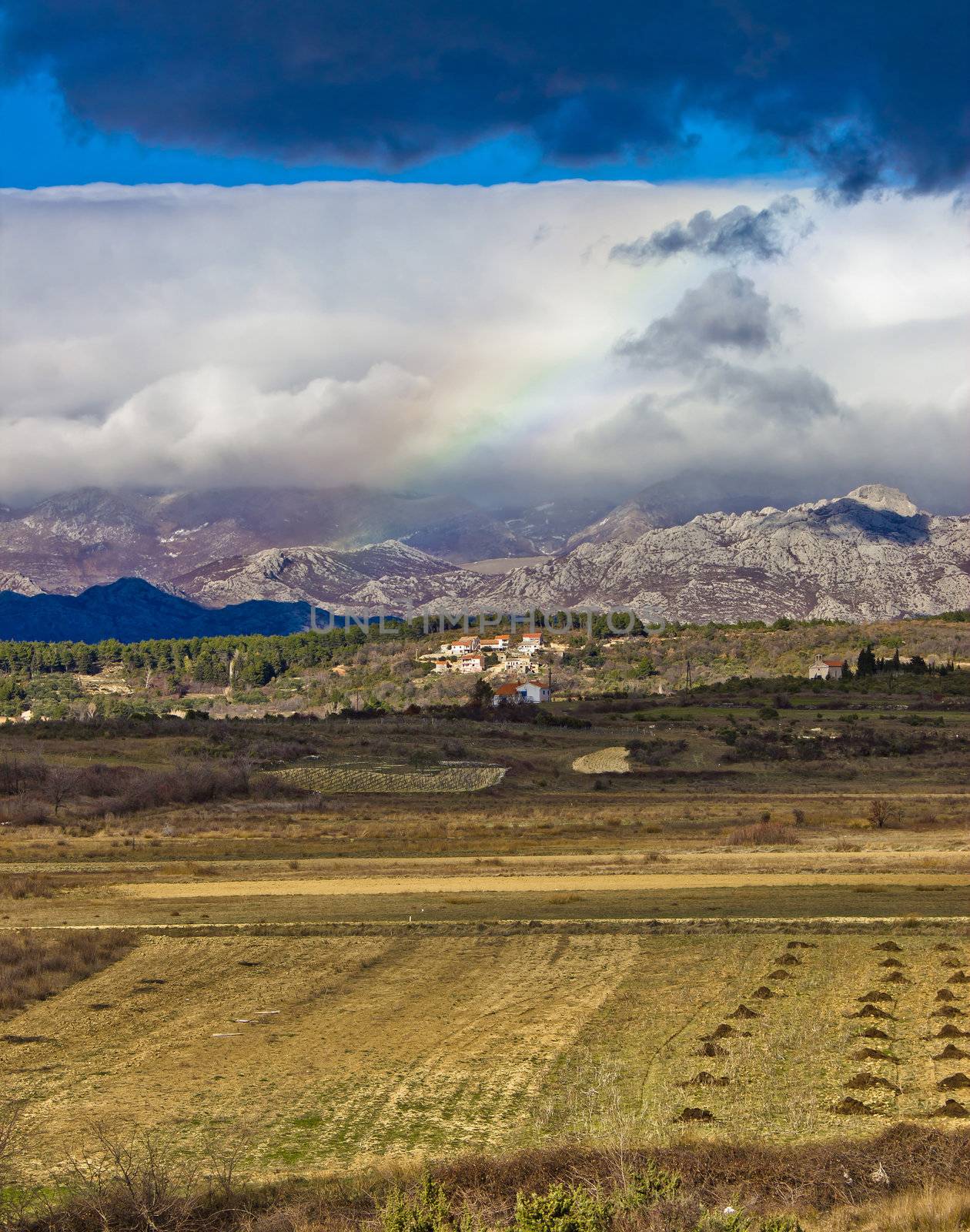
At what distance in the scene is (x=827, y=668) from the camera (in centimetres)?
13950

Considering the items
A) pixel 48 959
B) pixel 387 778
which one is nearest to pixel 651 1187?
pixel 48 959

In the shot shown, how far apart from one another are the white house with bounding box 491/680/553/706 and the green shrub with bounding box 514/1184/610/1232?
390 ft

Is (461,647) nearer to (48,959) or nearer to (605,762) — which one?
(605,762)

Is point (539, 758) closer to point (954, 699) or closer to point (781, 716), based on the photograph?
point (781, 716)

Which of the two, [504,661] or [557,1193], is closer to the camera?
[557,1193]

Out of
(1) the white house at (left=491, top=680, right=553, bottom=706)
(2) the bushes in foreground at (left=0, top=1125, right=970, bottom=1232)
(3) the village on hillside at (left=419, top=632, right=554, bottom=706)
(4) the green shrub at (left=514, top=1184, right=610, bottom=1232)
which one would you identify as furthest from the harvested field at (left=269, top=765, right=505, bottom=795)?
(4) the green shrub at (left=514, top=1184, right=610, bottom=1232)

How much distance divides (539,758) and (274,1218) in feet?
234

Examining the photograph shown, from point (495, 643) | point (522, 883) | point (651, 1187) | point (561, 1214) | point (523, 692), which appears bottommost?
point (522, 883)

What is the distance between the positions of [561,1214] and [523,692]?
12431 cm

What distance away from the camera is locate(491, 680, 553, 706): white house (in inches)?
5177

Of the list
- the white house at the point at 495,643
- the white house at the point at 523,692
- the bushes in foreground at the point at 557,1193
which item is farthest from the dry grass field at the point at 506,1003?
the white house at the point at 495,643

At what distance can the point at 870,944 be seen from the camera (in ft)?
74.4

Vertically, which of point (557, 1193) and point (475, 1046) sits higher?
point (557, 1193)

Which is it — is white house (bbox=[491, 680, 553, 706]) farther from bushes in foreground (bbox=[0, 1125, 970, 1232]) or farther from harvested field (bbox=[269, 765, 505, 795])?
bushes in foreground (bbox=[0, 1125, 970, 1232])
